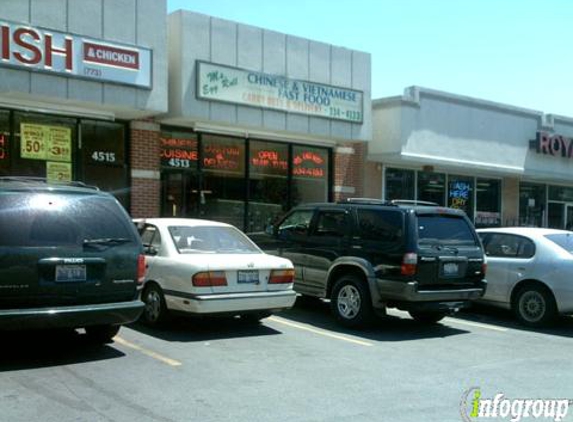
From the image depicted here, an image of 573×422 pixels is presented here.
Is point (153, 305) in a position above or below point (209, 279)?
below

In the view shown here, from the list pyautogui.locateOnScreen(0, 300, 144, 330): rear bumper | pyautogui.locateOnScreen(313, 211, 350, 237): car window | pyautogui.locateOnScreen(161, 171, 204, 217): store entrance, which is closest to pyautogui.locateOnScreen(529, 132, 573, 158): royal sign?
pyautogui.locateOnScreen(161, 171, 204, 217): store entrance

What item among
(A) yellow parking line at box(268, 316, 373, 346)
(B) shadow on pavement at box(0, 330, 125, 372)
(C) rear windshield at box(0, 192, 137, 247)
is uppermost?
(C) rear windshield at box(0, 192, 137, 247)

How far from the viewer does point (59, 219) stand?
273 inches

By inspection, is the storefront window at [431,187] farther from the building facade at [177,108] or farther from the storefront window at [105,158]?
the storefront window at [105,158]

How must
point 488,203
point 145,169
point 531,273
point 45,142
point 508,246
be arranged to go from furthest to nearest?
point 488,203 → point 145,169 → point 45,142 → point 508,246 → point 531,273

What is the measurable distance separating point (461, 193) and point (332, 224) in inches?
451

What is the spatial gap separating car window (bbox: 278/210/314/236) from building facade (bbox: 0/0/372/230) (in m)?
3.68

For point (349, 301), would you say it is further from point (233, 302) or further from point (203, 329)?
point (203, 329)

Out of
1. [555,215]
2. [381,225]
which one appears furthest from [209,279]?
[555,215]

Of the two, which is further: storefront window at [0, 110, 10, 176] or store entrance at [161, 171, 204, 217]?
store entrance at [161, 171, 204, 217]

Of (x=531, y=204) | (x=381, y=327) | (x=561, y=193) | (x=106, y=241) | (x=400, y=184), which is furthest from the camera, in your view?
(x=561, y=193)

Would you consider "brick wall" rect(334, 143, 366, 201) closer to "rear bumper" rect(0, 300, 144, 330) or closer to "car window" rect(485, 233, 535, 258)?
"car window" rect(485, 233, 535, 258)

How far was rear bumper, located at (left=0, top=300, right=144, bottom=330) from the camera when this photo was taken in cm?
650

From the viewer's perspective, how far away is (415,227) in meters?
9.30
